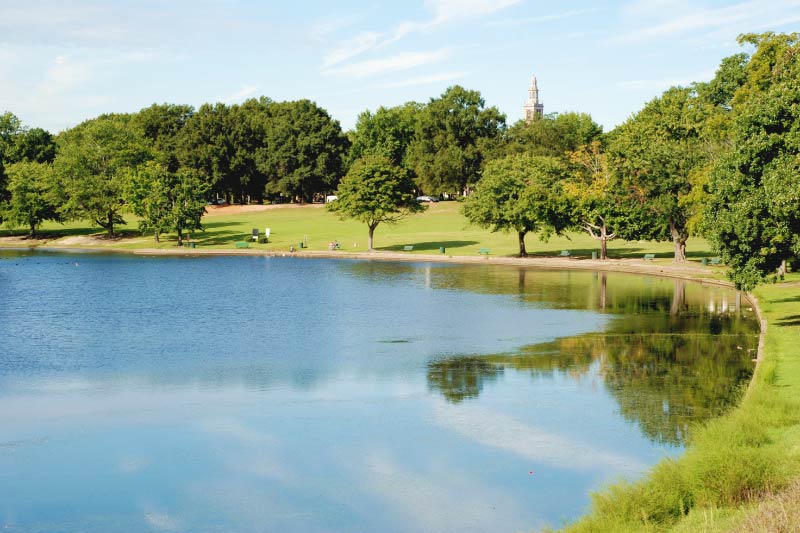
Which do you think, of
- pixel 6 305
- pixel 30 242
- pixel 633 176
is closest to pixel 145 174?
pixel 30 242

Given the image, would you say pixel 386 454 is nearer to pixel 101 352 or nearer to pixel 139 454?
pixel 139 454

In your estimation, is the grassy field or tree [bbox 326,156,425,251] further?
tree [bbox 326,156,425,251]

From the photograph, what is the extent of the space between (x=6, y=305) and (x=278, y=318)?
807 inches

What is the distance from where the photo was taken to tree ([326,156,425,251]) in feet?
327

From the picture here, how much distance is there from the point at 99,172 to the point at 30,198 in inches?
388

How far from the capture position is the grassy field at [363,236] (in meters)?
97.4

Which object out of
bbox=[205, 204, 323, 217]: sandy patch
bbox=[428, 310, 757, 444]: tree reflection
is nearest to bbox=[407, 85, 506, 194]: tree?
bbox=[205, 204, 323, 217]: sandy patch

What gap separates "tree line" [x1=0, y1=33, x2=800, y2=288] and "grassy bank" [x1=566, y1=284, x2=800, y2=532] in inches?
686

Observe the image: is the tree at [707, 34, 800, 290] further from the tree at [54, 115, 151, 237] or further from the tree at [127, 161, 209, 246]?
the tree at [54, 115, 151, 237]

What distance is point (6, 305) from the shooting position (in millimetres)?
59562

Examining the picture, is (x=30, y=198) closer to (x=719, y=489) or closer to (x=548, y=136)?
(x=548, y=136)

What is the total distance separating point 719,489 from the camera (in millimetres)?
19031

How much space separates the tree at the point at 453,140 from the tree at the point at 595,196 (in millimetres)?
61831

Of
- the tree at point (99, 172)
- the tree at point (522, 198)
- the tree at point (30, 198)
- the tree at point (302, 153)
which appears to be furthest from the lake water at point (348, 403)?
the tree at point (302, 153)
